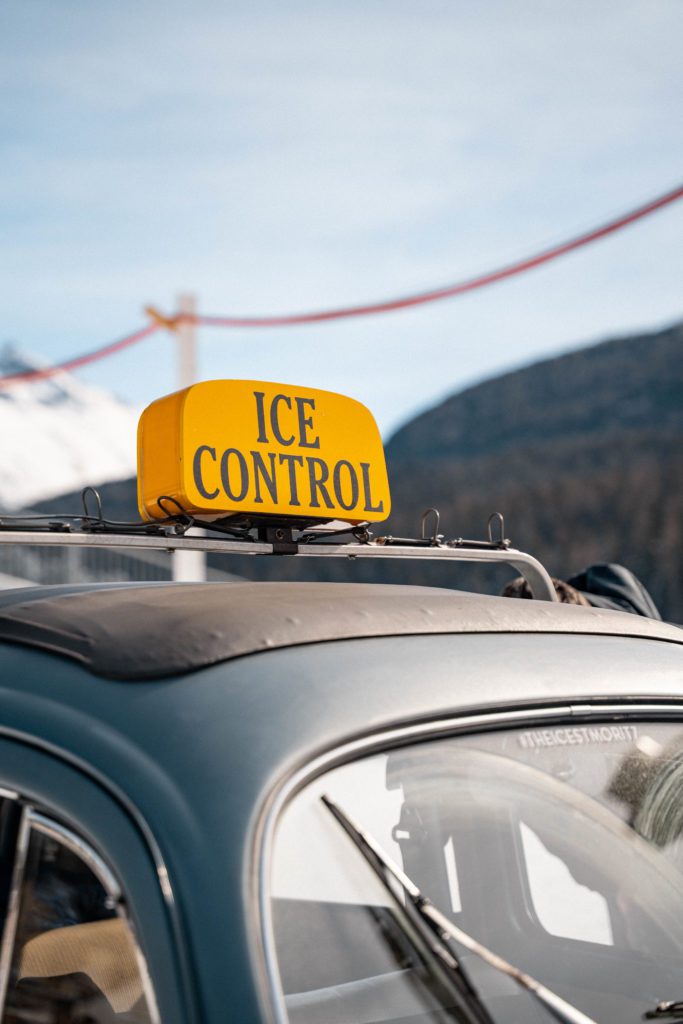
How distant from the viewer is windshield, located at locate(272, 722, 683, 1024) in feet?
4.35

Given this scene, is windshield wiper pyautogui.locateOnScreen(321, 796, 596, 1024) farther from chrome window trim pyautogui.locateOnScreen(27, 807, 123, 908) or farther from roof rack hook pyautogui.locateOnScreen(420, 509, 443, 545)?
roof rack hook pyautogui.locateOnScreen(420, 509, 443, 545)

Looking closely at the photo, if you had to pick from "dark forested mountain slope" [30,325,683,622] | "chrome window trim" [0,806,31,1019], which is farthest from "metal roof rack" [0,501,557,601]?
"dark forested mountain slope" [30,325,683,622]

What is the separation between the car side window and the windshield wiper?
270 mm

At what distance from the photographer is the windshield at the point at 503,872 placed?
1327mm

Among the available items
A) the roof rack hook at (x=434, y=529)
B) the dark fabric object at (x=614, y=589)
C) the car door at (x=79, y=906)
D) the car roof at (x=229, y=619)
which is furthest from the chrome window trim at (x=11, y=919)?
the dark fabric object at (x=614, y=589)

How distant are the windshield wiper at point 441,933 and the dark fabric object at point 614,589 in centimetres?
250

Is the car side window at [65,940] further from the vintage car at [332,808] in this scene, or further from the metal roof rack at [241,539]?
the metal roof rack at [241,539]

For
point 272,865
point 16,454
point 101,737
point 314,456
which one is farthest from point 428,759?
point 16,454

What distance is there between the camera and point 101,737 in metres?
1.27

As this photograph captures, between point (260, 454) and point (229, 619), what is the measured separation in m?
0.64

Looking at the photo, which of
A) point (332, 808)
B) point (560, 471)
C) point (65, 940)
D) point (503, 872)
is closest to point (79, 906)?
point (65, 940)

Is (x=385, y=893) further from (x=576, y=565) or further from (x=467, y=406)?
(x=467, y=406)

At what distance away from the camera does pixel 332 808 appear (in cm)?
133

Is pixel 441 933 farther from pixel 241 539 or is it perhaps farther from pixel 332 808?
pixel 241 539
